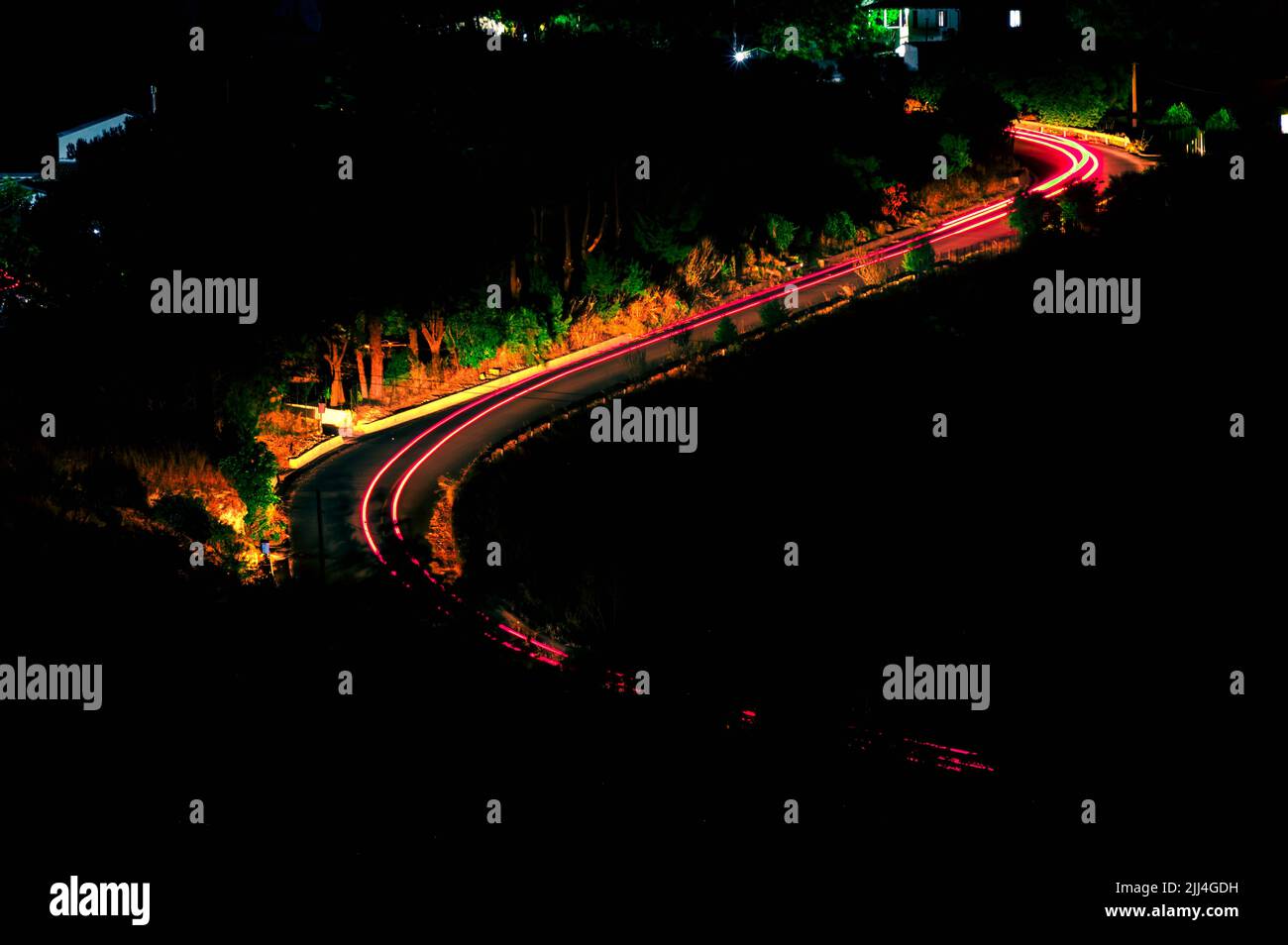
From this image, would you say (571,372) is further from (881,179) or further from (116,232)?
(881,179)

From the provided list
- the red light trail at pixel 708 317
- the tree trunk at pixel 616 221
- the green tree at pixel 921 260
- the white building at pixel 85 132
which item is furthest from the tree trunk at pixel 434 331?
the white building at pixel 85 132

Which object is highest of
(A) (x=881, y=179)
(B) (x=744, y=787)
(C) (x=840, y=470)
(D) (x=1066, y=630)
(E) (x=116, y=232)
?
(A) (x=881, y=179)

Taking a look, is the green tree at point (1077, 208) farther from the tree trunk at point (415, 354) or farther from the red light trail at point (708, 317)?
the tree trunk at point (415, 354)

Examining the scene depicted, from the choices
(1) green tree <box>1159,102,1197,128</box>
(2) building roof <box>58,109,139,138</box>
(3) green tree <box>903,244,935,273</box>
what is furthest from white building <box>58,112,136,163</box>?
(1) green tree <box>1159,102,1197,128</box>

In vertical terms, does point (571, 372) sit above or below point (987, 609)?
above

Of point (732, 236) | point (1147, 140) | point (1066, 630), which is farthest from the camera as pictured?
point (1147, 140)

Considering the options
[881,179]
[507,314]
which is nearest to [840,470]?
[507,314]
